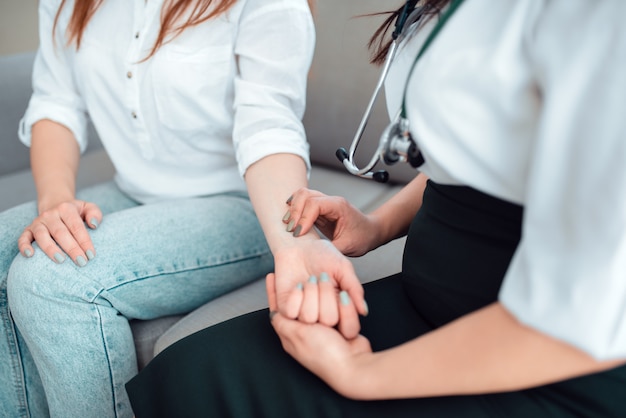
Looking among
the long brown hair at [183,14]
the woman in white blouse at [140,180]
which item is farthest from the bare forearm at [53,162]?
the long brown hair at [183,14]

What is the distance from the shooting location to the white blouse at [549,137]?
0.36 m

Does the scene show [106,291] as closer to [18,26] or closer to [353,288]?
[353,288]

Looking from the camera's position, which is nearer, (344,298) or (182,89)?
(344,298)

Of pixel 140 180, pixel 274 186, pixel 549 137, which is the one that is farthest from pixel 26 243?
pixel 549 137

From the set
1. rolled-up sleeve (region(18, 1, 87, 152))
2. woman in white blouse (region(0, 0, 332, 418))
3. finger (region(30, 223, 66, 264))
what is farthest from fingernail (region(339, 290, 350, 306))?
rolled-up sleeve (region(18, 1, 87, 152))

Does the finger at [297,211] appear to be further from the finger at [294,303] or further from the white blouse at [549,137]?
the white blouse at [549,137]

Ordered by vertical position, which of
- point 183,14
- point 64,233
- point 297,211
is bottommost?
point 64,233

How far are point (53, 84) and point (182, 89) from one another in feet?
1.02

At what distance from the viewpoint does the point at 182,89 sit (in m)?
0.91

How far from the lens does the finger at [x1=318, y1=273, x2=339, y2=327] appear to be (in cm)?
55

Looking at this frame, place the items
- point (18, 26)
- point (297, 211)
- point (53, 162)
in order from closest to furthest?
point (297, 211) → point (53, 162) → point (18, 26)

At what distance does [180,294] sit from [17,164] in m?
0.79

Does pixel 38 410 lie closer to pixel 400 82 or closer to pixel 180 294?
pixel 180 294

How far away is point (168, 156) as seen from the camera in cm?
98
